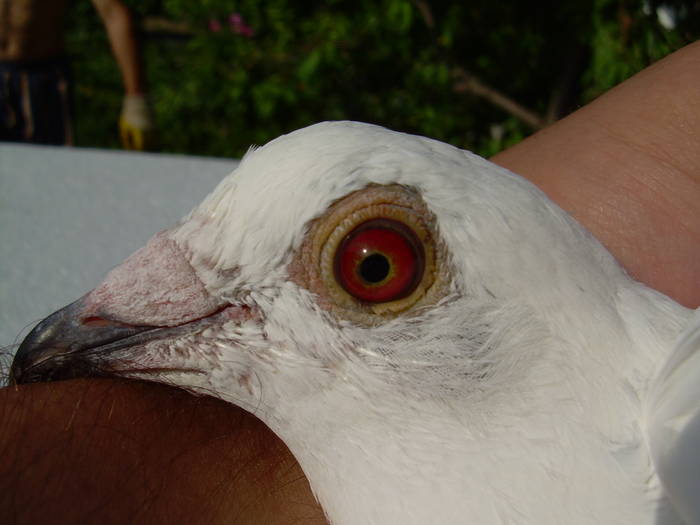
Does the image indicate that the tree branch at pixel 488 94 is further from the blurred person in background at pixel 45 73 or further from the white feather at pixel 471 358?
the white feather at pixel 471 358

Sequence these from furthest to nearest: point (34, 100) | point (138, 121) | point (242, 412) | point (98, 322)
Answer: point (138, 121) → point (34, 100) → point (242, 412) → point (98, 322)

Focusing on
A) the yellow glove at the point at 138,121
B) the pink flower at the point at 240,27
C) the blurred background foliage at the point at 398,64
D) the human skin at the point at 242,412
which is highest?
the pink flower at the point at 240,27

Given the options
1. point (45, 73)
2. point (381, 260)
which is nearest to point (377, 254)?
point (381, 260)

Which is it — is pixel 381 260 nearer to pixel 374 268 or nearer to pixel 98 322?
pixel 374 268

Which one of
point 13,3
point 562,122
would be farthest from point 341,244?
point 13,3

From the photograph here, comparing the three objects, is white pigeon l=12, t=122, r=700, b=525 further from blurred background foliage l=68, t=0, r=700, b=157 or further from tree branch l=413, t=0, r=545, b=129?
tree branch l=413, t=0, r=545, b=129

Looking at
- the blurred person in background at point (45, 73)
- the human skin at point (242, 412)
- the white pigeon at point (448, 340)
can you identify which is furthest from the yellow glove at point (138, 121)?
the white pigeon at point (448, 340)

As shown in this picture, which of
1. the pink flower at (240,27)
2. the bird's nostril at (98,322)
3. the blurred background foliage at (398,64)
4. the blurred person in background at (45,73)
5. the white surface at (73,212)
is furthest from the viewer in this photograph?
the pink flower at (240,27)
